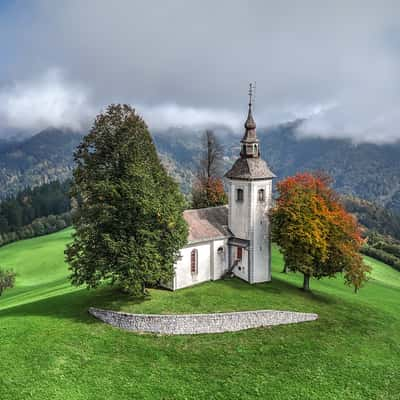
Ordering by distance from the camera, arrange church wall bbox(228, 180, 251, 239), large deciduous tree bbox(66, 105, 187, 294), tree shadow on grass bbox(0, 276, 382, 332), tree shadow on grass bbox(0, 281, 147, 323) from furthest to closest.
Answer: church wall bbox(228, 180, 251, 239) < tree shadow on grass bbox(0, 276, 382, 332) < tree shadow on grass bbox(0, 281, 147, 323) < large deciduous tree bbox(66, 105, 187, 294)

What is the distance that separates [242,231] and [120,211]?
52.3 ft

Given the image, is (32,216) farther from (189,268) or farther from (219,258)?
(189,268)

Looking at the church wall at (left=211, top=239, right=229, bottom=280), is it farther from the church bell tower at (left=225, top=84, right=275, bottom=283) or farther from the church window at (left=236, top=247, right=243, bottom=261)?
the church window at (left=236, top=247, right=243, bottom=261)

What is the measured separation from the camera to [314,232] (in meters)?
42.8

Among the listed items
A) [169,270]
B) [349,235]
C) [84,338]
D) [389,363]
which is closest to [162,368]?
[84,338]

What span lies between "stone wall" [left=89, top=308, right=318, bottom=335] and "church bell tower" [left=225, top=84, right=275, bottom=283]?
9396 mm

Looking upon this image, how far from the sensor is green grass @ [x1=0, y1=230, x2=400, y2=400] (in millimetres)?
28828

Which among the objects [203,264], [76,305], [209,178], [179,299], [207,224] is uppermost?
[209,178]

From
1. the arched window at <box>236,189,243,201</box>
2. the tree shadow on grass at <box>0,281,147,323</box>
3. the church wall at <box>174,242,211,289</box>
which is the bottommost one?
the tree shadow on grass at <box>0,281,147,323</box>

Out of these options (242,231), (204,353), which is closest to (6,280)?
(242,231)

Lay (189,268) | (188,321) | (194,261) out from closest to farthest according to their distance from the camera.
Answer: (188,321)
(189,268)
(194,261)

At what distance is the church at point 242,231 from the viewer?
47.0 meters

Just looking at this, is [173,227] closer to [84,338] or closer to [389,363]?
[84,338]

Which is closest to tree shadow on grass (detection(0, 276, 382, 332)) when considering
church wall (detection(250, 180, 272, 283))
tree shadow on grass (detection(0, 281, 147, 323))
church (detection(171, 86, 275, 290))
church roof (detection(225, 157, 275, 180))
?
tree shadow on grass (detection(0, 281, 147, 323))
